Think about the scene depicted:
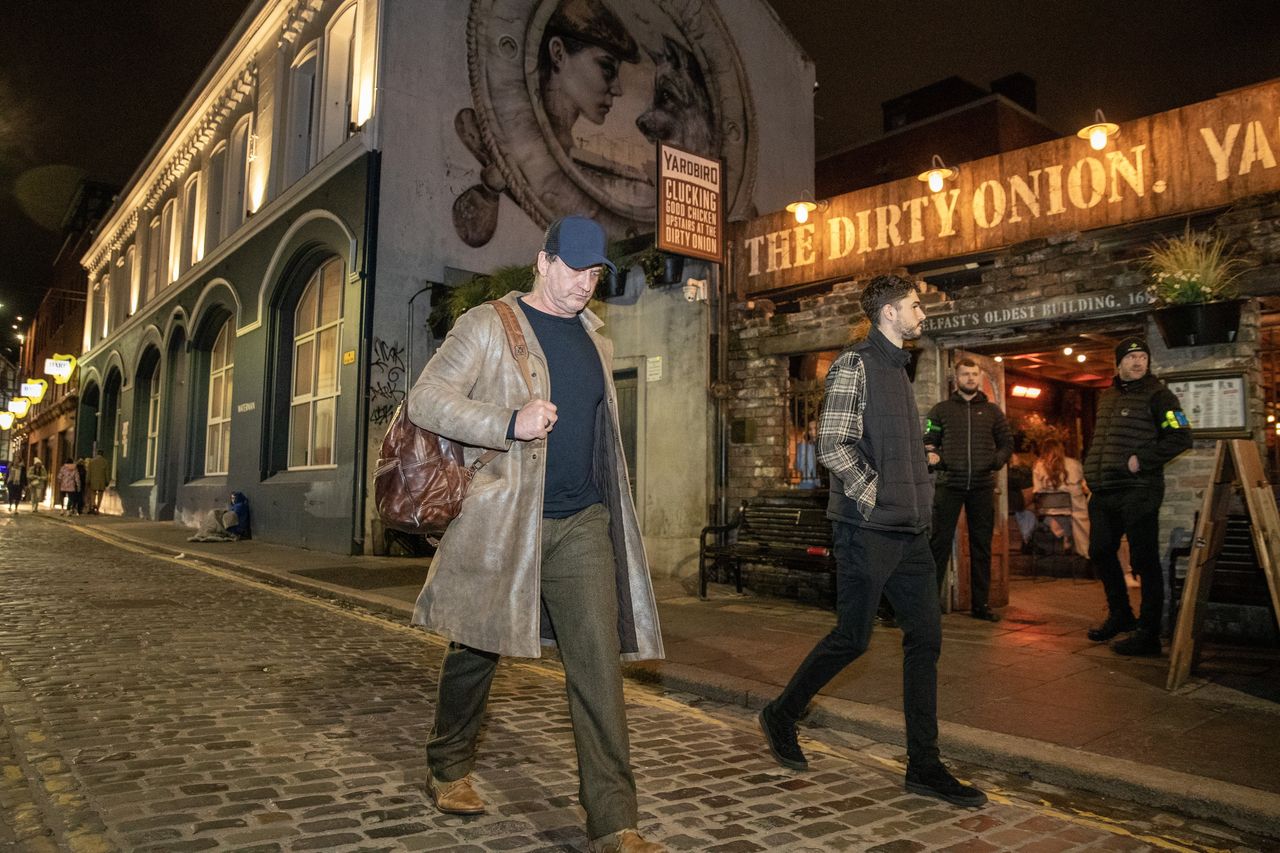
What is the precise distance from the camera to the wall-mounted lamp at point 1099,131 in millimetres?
7375

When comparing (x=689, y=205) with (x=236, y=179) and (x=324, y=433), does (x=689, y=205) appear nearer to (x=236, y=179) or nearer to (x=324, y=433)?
(x=324, y=433)

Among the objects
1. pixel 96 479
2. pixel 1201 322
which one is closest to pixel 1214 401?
pixel 1201 322

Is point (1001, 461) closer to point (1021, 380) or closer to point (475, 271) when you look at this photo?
point (1021, 380)

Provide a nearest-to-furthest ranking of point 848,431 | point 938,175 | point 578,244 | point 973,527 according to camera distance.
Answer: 1. point 578,244
2. point 848,431
3. point 973,527
4. point 938,175

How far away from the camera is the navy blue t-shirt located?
3018 mm

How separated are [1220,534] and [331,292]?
48.7ft

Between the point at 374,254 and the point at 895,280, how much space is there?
11689 mm

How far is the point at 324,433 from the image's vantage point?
16.3 m

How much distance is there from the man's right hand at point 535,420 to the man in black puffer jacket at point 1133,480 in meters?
5.27

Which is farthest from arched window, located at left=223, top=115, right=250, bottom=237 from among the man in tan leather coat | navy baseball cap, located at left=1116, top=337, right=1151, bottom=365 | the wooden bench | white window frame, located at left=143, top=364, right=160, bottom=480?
the man in tan leather coat

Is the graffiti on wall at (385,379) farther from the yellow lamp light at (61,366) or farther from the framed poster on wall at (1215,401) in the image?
the yellow lamp light at (61,366)

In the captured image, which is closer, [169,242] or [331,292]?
[331,292]

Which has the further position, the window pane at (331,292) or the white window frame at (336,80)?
the window pane at (331,292)

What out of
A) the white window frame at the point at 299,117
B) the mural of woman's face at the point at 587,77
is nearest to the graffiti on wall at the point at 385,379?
the white window frame at the point at 299,117
